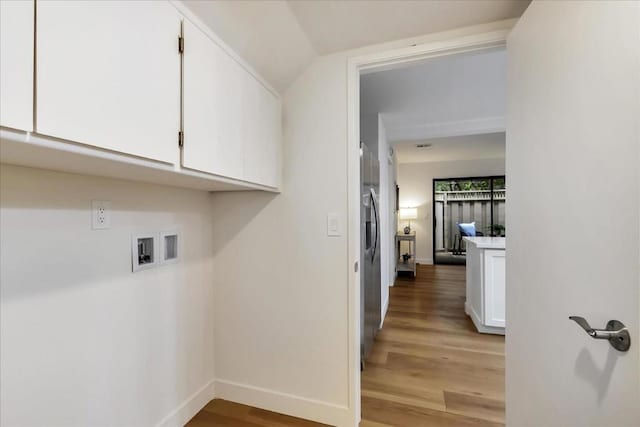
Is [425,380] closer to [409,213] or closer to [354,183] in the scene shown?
[354,183]

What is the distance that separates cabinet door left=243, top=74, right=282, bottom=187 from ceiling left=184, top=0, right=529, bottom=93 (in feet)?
0.42

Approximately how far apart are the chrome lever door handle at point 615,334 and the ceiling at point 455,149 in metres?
4.30

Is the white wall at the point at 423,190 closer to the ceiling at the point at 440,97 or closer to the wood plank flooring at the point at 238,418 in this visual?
the ceiling at the point at 440,97

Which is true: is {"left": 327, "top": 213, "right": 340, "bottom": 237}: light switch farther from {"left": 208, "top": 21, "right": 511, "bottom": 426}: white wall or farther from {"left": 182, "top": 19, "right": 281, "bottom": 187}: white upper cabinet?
{"left": 182, "top": 19, "right": 281, "bottom": 187}: white upper cabinet

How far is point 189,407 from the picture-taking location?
172cm

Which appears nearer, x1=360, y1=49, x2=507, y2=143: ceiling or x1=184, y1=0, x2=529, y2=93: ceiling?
x1=184, y1=0, x2=529, y2=93: ceiling

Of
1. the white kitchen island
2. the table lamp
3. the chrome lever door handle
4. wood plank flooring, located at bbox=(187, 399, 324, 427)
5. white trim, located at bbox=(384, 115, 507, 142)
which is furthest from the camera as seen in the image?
the table lamp

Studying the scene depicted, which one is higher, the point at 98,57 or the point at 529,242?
the point at 98,57

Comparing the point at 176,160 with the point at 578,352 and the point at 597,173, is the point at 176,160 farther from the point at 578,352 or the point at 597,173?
the point at 578,352

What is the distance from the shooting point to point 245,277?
1876 mm

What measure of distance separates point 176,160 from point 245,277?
3.37 ft

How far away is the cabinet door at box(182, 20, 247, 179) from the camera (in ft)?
3.60

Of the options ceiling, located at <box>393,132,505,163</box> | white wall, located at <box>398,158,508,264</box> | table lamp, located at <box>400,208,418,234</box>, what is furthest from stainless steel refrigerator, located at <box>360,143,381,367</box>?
white wall, located at <box>398,158,508,264</box>

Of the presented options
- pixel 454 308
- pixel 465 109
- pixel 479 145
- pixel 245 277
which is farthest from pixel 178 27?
pixel 479 145
